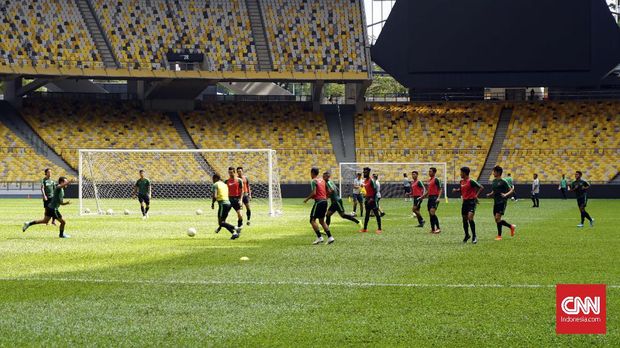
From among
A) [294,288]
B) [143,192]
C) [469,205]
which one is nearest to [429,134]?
[143,192]

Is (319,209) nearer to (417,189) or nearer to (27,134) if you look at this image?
(417,189)

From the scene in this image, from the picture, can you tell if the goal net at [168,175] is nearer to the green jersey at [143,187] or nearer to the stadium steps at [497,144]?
the stadium steps at [497,144]

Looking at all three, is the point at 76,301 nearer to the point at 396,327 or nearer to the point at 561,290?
the point at 396,327

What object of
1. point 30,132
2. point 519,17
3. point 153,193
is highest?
point 519,17

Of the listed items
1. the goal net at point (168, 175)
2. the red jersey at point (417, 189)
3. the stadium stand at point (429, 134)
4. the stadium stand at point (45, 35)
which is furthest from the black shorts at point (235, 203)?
the stadium stand at point (45, 35)

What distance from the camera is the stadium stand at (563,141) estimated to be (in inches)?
2537

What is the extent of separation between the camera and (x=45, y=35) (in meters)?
65.6

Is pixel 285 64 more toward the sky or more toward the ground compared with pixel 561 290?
more toward the sky

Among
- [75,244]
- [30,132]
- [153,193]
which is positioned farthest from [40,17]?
[75,244]

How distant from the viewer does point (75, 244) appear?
24.4 m

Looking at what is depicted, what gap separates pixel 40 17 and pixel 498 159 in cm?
3187

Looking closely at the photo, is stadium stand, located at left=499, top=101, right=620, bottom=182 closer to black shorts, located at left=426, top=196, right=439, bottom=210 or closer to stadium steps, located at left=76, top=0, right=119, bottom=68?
stadium steps, located at left=76, top=0, right=119, bottom=68

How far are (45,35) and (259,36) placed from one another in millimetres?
14404

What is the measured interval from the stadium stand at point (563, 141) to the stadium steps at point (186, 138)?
19210mm
